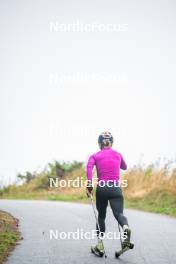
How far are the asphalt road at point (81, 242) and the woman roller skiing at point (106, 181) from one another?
540mm

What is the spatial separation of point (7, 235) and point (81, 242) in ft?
5.29

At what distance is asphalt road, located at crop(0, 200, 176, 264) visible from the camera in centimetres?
844

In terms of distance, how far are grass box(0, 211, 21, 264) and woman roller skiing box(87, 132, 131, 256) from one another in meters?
1.57

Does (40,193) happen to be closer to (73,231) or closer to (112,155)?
(73,231)

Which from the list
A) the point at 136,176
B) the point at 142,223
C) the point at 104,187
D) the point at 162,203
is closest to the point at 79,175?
the point at 136,176

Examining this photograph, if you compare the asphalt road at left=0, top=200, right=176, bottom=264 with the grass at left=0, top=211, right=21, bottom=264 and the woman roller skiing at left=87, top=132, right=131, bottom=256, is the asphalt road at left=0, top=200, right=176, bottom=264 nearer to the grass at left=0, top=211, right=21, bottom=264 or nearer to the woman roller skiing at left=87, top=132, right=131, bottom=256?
the grass at left=0, top=211, right=21, bottom=264

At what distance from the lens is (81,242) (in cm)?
1032

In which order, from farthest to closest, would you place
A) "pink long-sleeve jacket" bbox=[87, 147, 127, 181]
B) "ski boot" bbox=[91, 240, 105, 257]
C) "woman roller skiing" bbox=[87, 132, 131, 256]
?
"pink long-sleeve jacket" bbox=[87, 147, 127, 181] → "woman roller skiing" bbox=[87, 132, 131, 256] → "ski boot" bbox=[91, 240, 105, 257]

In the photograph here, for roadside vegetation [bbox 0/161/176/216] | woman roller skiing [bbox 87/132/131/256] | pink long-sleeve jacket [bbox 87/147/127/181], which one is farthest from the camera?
roadside vegetation [bbox 0/161/176/216]

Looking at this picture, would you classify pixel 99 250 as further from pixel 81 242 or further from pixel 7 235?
pixel 7 235

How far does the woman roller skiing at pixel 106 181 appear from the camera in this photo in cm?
892

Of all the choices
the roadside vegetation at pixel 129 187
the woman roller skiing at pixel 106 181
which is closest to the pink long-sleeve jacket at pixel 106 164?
the woman roller skiing at pixel 106 181

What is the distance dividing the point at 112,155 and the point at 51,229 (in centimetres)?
380

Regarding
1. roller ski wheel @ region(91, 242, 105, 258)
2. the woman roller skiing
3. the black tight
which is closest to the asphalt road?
roller ski wheel @ region(91, 242, 105, 258)
